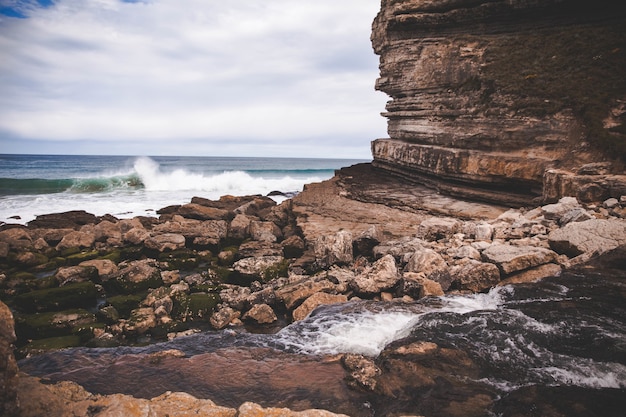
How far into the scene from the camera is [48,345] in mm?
7062

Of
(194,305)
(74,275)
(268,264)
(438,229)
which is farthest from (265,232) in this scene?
(438,229)

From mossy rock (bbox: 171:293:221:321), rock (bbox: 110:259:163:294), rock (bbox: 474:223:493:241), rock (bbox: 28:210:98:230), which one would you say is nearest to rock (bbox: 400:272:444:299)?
rock (bbox: 474:223:493:241)

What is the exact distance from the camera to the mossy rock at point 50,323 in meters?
7.61

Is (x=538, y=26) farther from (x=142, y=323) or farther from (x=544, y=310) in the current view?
(x=142, y=323)

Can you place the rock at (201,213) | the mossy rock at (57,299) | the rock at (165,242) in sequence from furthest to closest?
the rock at (201,213), the rock at (165,242), the mossy rock at (57,299)

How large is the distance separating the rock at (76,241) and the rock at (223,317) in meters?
9.08

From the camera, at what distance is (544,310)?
595 centimetres

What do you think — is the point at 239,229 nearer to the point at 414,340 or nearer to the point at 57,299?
the point at 57,299

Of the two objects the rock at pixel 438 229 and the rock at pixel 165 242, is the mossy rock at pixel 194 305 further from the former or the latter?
the rock at pixel 438 229

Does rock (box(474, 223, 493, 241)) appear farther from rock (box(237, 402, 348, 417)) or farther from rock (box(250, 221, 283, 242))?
rock (box(250, 221, 283, 242))

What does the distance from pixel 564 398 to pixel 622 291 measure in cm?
368

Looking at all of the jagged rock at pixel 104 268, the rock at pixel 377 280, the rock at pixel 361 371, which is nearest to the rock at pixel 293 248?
the rock at pixel 377 280

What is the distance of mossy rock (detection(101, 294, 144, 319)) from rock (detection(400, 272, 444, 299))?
6534mm

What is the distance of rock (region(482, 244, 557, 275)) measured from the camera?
7.62 metres
